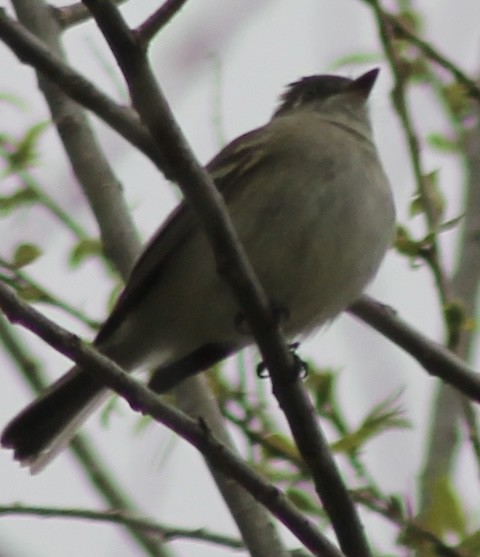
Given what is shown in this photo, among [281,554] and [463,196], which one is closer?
[281,554]

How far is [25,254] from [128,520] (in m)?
0.90

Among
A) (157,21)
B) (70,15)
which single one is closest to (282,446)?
(157,21)

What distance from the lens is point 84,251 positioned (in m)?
3.67

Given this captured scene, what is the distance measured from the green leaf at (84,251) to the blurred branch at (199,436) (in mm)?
1295

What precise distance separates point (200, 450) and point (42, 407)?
4.07 feet

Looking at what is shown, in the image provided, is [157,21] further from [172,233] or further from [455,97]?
[455,97]

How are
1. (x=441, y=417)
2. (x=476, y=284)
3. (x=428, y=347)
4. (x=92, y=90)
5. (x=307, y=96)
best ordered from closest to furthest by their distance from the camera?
1. (x=92, y=90)
2. (x=428, y=347)
3. (x=441, y=417)
4. (x=476, y=284)
5. (x=307, y=96)

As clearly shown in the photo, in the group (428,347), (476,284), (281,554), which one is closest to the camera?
(281,554)

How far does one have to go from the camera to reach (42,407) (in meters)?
Result: 3.56

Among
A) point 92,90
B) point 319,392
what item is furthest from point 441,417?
point 92,90

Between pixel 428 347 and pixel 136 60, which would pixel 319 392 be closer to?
pixel 428 347

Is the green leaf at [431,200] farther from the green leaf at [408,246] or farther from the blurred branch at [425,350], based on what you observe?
the blurred branch at [425,350]

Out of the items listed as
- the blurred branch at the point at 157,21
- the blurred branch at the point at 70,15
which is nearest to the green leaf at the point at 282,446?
Answer: the blurred branch at the point at 157,21

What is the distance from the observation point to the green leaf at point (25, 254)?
3.20 metres
